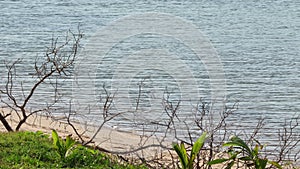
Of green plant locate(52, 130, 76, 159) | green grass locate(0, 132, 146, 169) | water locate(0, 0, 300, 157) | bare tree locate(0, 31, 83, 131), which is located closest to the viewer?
green grass locate(0, 132, 146, 169)

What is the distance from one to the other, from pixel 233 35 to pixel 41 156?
11.0 meters

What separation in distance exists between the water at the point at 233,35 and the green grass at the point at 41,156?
8.60ft

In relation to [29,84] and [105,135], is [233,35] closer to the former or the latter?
[29,84]

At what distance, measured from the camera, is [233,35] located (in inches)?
660

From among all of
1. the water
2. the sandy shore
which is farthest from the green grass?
the water

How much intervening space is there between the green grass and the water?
2.62m

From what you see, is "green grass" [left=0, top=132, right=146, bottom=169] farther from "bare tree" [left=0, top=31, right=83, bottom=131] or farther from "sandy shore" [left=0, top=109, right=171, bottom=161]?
"bare tree" [left=0, top=31, right=83, bottom=131]

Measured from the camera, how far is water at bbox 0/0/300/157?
1124 centimetres

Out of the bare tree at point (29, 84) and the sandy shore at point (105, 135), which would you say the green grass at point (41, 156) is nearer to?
the sandy shore at point (105, 135)

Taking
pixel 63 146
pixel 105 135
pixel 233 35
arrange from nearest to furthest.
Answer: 1. pixel 63 146
2. pixel 105 135
3. pixel 233 35

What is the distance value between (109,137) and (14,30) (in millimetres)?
9652

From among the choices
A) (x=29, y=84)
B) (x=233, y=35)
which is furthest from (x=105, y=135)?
(x=233, y=35)

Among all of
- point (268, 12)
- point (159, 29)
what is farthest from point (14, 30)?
point (268, 12)

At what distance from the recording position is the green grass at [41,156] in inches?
245
